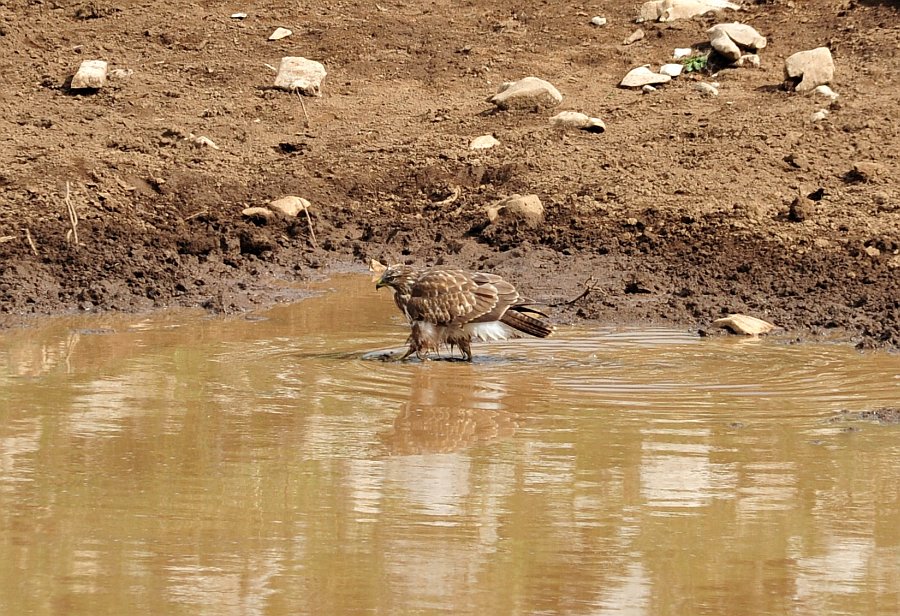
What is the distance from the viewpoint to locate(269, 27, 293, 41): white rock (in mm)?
16734

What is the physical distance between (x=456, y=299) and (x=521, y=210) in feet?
10.8

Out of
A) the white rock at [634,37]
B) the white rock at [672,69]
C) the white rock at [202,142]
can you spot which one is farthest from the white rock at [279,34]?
the white rock at [672,69]

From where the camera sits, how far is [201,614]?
15.0 feet

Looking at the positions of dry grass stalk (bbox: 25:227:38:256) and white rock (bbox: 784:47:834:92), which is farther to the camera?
white rock (bbox: 784:47:834:92)

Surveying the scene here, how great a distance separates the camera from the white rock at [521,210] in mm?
12484

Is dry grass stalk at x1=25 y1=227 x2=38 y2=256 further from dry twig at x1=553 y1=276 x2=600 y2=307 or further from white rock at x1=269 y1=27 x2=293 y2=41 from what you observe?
white rock at x1=269 y1=27 x2=293 y2=41

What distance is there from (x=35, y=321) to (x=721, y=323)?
445 cm

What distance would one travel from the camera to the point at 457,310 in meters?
9.33

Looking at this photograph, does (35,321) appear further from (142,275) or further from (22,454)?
(22,454)

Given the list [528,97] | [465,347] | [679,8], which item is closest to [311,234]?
[528,97]

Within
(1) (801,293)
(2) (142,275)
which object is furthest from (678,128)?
(2) (142,275)

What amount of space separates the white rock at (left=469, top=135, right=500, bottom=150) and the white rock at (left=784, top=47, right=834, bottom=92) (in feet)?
9.49

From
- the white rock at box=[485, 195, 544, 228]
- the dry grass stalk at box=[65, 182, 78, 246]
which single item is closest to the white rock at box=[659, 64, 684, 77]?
the white rock at box=[485, 195, 544, 228]

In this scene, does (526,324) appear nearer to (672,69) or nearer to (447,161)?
(447,161)
